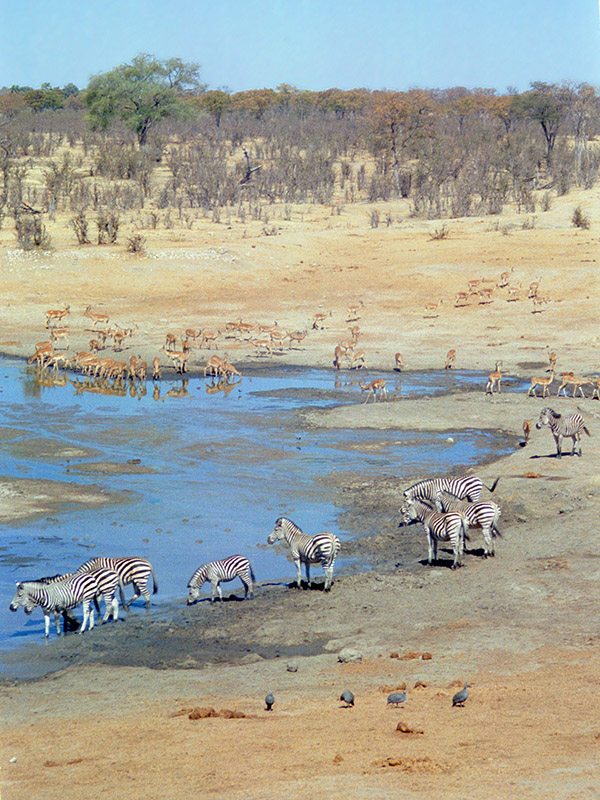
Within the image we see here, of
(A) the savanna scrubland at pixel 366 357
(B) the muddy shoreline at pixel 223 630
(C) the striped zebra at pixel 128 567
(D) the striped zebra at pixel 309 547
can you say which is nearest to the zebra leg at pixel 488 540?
(A) the savanna scrubland at pixel 366 357

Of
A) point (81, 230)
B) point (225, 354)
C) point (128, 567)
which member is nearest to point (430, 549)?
point (128, 567)

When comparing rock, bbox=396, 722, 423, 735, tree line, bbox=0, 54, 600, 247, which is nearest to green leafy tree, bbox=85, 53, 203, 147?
tree line, bbox=0, 54, 600, 247

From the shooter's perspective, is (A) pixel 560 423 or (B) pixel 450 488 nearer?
(B) pixel 450 488

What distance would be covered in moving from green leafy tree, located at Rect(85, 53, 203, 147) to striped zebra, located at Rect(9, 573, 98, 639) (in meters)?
46.8

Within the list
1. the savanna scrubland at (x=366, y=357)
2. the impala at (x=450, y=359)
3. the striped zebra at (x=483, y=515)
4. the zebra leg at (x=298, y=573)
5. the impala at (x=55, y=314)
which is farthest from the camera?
the impala at (x=55, y=314)

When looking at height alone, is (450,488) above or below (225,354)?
below

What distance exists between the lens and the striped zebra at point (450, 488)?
530 inches

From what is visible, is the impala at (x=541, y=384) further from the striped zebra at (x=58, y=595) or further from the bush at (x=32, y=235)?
the bush at (x=32, y=235)

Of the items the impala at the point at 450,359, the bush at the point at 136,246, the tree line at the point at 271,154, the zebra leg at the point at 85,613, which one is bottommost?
the zebra leg at the point at 85,613

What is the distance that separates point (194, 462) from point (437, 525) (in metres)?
5.93

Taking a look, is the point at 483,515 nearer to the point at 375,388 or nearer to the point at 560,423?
the point at 560,423

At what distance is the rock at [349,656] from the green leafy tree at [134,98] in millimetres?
48383

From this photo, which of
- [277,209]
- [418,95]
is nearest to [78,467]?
[277,209]

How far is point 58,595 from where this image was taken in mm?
10250
